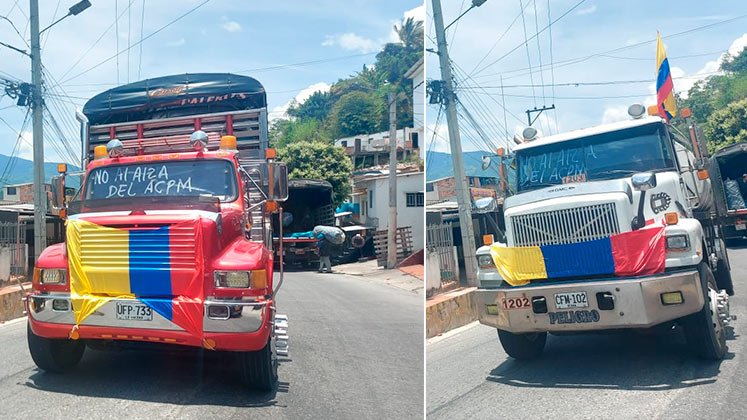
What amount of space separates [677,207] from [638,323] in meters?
1.62

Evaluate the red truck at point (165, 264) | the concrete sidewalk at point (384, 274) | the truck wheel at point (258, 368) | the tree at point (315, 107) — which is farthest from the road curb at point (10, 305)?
the tree at point (315, 107)

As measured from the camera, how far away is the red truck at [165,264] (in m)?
5.00

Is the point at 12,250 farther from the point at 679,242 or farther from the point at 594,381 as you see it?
the point at 679,242

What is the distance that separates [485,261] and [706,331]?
2.00m

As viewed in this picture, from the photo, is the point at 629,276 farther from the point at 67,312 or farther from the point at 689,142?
the point at 67,312

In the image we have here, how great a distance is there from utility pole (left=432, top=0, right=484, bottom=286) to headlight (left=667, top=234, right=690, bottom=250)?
3.18 metres

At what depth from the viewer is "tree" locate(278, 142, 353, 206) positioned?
33.4 meters

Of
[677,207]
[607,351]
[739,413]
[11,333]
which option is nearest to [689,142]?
[677,207]

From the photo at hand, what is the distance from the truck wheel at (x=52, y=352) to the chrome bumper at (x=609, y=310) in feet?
12.5

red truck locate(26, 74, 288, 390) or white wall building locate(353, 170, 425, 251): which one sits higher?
white wall building locate(353, 170, 425, 251)

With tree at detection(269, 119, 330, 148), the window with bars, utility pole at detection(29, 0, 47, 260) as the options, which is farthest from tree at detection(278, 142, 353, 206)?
utility pole at detection(29, 0, 47, 260)

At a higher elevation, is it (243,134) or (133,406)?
(243,134)

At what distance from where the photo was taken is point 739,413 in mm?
4164

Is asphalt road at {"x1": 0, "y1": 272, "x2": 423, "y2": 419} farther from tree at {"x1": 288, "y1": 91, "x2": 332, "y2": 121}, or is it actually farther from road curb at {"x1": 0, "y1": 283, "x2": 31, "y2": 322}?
tree at {"x1": 288, "y1": 91, "x2": 332, "y2": 121}
